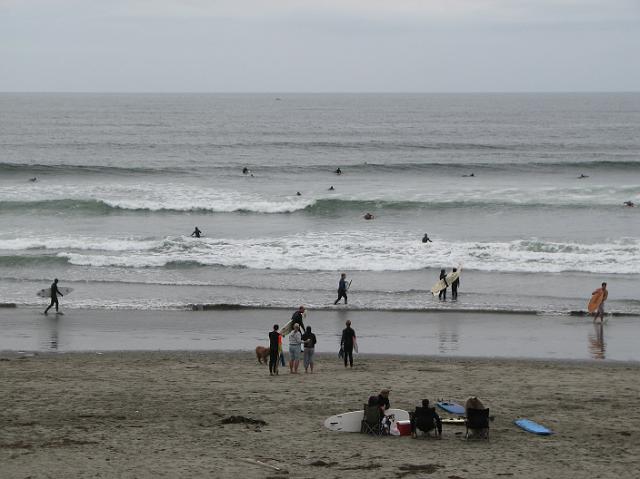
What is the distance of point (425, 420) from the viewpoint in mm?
12391

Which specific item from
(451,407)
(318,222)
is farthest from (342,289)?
(318,222)

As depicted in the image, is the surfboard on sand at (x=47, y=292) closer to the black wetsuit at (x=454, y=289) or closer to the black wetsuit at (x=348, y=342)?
the black wetsuit at (x=348, y=342)

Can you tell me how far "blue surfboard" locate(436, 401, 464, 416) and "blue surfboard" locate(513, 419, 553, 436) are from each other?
0.93 m

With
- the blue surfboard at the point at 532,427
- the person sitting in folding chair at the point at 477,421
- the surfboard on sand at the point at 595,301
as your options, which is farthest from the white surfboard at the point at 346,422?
the surfboard on sand at the point at 595,301

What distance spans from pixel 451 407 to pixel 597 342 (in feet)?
26.6

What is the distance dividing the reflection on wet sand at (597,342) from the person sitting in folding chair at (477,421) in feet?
25.0

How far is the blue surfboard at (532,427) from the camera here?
12477 millimetres

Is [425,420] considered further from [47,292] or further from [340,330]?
[47,292]

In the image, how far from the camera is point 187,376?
53.7ft

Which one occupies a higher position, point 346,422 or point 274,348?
point 274,348

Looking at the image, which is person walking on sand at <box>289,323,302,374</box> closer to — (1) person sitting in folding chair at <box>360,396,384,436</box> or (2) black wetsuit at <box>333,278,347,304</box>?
(1) person sitting in folding chair at <box>360,396,384,436</box>

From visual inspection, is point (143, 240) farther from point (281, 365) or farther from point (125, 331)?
point (281, 365)

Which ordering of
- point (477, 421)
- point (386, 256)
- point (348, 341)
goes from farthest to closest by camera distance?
point (386, 256) → point (348, 341) → point (477, 421)

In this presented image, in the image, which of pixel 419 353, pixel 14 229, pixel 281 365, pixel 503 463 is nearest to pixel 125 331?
pixel 281 365
